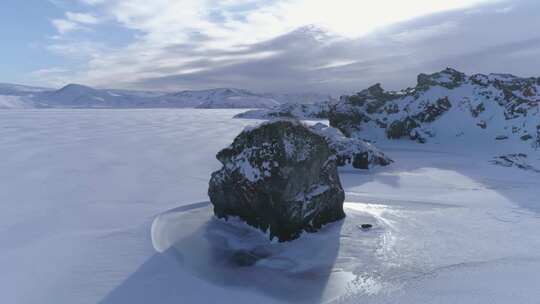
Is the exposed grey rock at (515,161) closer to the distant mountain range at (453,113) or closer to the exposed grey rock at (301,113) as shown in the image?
the distant mountain range at (453,113)

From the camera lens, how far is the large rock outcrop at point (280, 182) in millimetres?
6652

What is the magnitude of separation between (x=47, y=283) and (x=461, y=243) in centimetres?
584

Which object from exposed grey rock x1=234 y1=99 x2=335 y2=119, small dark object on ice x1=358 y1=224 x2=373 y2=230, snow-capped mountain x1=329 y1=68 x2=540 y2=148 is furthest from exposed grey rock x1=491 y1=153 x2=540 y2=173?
exposed grey rock x1=234 y1=99 x2=335 y2=119

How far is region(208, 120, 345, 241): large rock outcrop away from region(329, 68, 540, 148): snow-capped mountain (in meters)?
11.5

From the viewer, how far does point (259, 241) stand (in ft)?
21.5

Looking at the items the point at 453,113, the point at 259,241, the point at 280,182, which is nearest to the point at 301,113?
the point at 453,113

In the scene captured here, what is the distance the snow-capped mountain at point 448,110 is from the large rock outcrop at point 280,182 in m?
11.5

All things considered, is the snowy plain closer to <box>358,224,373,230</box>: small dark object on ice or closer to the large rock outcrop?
<box>358,224,373,230</box>: small dark object on ice

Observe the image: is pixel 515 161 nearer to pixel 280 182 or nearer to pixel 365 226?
pixel 365 226

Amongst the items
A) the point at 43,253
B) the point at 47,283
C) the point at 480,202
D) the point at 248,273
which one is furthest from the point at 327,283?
the point at 480,202

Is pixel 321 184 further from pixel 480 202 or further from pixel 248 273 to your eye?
pixel 480 202

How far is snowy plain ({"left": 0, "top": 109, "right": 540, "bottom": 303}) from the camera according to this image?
4785mm

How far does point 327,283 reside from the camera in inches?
200

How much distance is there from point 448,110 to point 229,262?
16349mm
